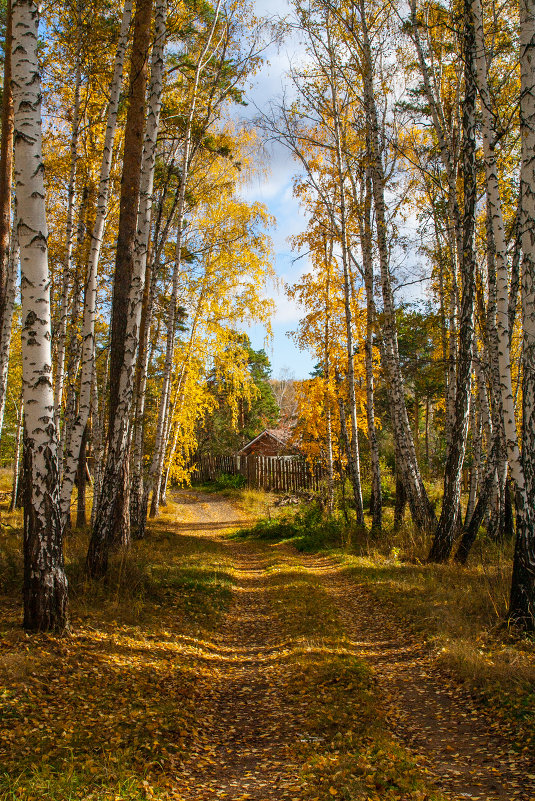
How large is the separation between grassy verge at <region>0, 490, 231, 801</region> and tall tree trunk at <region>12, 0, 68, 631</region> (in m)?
0.63

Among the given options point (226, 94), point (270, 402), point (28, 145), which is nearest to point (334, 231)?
point (226, 94)

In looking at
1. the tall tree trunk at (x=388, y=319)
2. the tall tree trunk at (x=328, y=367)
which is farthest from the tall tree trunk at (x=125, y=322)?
the tall tree trunk at (x=328, y=367)

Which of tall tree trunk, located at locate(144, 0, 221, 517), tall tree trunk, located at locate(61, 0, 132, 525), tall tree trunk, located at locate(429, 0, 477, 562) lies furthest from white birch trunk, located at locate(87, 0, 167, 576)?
tall tree trunk, located at locate(429, 0, 477, 562)

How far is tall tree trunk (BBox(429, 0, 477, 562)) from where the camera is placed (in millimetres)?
7766

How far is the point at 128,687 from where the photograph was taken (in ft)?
13.4

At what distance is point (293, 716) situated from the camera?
3939 millimetres

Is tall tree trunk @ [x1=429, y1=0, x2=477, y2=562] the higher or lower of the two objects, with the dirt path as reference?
higher

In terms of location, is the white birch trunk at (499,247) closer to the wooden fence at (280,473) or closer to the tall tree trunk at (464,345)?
the tall tree trunk at (464,345)

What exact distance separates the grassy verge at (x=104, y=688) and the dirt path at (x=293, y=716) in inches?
8.4

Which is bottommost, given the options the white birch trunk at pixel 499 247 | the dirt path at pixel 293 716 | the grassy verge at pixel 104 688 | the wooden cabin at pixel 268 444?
the dirt path at pixel 293 716

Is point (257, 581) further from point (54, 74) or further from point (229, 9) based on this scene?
point (229, 9)

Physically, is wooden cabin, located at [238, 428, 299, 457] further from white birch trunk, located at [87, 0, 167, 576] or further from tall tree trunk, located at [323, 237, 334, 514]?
white birch trunk, located at [87, 0, 167, 576]

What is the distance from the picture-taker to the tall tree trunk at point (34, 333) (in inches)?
172

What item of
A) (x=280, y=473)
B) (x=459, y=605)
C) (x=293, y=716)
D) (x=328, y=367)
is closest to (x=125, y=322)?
(x=293, y=716)
